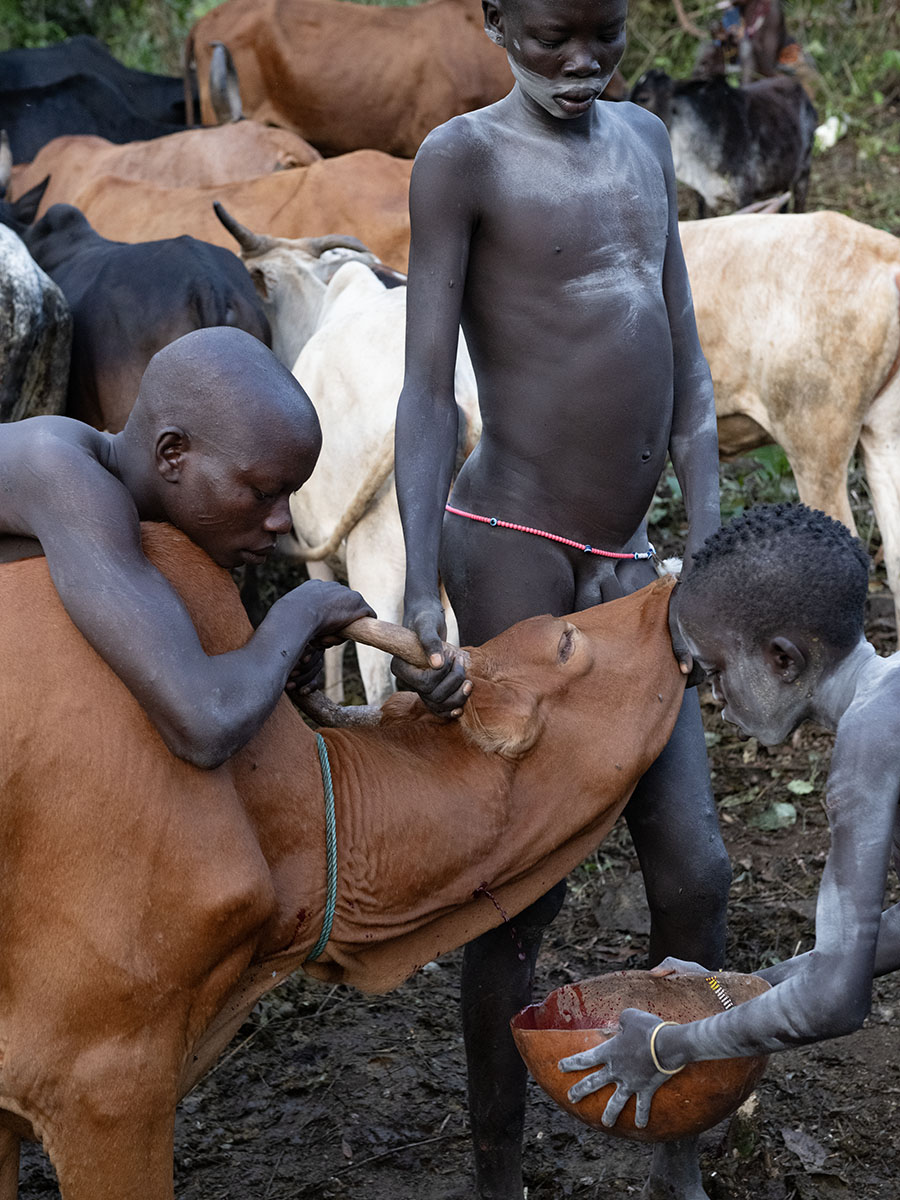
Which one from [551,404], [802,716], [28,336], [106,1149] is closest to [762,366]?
[28,336]

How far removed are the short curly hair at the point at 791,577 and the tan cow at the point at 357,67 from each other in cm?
919

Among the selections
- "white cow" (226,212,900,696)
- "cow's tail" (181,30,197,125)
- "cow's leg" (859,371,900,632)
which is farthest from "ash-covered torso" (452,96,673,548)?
"cow's tail" (181,30,197,125)

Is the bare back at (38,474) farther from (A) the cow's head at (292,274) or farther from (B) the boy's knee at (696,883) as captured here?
(A) the cow's head at (292,274)

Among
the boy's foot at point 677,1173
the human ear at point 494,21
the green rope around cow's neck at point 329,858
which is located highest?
the human ear at point 494,21

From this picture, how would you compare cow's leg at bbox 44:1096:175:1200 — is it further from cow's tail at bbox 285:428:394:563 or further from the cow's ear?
cow's tail at bbox 285:428:394:563

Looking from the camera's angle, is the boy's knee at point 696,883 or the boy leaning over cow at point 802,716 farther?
the boy's knee at point 696,883

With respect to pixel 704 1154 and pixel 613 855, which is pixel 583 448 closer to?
pixel 704 1154

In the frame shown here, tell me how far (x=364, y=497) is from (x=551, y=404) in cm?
205

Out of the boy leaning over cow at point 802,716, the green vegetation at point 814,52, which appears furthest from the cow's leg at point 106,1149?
the green vegetation at point 814,52

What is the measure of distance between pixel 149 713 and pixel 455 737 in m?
0.55

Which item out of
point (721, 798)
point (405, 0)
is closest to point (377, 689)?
point (721, 798)

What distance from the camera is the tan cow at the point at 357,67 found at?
10727 millimetres

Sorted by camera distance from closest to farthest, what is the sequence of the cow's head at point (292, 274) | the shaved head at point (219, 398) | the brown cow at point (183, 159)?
1. the shaved head at point (219, 398)
2. the cow's head at point (292, 274)
3. the brown cow at point (183, 159)

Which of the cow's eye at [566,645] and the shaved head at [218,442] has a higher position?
the shaved head at [218,442]
